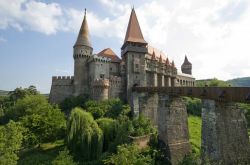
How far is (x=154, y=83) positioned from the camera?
41656mm

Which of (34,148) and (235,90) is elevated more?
(235,90)

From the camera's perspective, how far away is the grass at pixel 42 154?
911 inches

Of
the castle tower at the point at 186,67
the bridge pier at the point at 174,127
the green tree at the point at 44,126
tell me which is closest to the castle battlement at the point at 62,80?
the green tree at the point at 44,126

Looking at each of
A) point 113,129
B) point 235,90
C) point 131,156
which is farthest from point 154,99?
point 235,90

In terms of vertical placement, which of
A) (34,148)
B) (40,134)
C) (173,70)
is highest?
(173,70)

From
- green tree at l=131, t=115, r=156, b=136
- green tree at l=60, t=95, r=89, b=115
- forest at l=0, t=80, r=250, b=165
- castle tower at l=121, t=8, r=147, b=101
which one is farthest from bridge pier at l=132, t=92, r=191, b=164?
green tree at l=60, t=95, r=89, b=115

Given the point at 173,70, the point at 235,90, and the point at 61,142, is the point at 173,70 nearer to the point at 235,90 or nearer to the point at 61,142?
the point at 61,142

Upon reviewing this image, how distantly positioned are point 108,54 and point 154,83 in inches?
376

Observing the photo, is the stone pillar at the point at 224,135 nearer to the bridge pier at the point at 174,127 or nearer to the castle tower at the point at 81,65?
the bridge pier at the point at 174,127

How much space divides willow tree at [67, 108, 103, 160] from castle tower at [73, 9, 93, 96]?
15.2m

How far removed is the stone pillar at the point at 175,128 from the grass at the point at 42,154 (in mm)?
11163

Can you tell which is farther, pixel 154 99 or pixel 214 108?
pixel 154 99

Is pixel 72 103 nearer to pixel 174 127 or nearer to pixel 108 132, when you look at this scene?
pixel 108 132

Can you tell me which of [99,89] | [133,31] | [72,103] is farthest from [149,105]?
[133,31]
